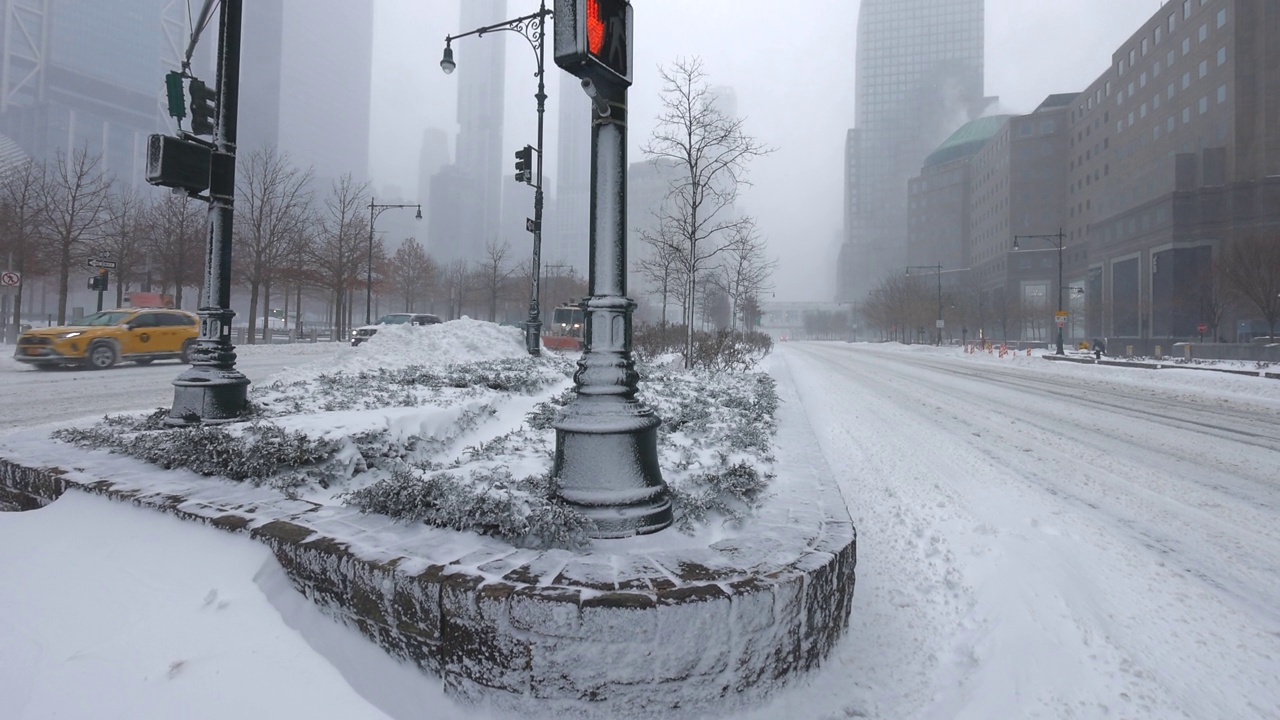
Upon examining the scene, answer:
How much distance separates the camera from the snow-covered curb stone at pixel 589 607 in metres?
2.43

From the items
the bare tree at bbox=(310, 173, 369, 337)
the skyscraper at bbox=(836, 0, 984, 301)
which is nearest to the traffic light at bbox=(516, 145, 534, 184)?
the bare tree at bbox=(310, 173, 369, 337)

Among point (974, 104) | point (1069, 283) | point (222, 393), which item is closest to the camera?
point (222, 393)

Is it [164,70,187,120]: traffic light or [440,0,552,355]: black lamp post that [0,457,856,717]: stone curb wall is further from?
[440,0,552,355]: black lamp post

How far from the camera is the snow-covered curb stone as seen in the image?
2.43 meters

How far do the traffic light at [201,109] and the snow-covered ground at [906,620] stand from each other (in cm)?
523

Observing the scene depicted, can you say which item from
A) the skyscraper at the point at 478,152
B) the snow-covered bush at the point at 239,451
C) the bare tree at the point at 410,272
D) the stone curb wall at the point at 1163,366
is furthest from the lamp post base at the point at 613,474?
the skyscraper at the point at 478,152

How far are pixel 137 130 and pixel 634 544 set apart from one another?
135 m

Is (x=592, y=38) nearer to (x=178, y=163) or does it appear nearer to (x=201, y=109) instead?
(x=178, y=163)

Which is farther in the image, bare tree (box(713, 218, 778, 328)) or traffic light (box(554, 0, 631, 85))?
bare tree (box(713, 218, 778, 328))

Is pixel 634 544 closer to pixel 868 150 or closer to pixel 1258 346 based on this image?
pixel 1258 346

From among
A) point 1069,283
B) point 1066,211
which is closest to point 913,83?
point 1066,211

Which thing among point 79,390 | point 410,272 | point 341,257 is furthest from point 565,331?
point 79,390

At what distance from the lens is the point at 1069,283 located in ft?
268

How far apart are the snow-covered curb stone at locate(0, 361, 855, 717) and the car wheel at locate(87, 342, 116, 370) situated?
63.8 feet
